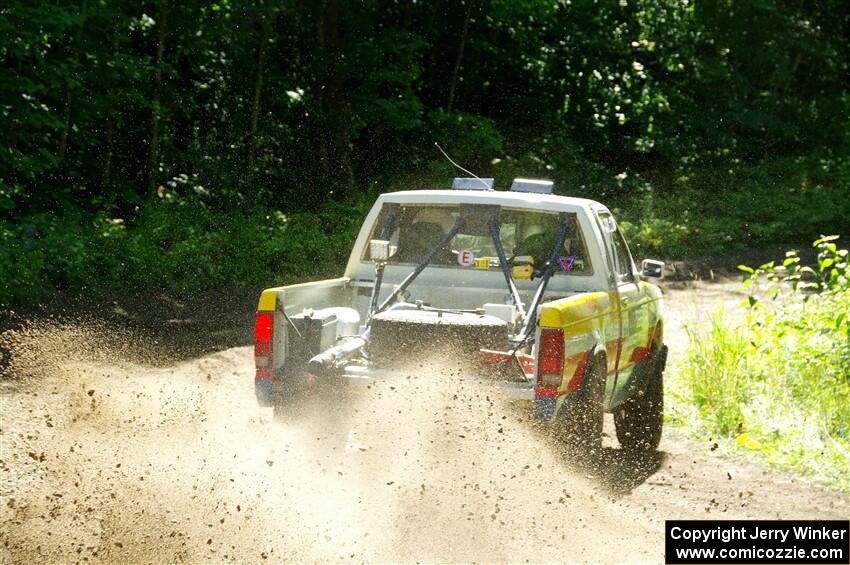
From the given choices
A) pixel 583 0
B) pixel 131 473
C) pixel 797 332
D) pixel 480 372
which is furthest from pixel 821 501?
pixel 583 0

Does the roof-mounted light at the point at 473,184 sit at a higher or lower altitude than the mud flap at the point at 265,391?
higher

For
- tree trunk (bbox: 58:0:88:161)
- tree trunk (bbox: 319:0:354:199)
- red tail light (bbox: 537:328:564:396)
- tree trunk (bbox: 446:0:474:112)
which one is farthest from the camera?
tree trunk (bbox: 446:0:474:112)

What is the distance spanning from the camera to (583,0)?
27797 mm

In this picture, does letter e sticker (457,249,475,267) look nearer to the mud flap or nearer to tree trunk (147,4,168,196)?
the mud flap

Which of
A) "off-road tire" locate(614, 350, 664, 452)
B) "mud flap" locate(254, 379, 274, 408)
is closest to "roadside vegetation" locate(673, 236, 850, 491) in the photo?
"off-road tire" locate(614, 350, 664, 452)

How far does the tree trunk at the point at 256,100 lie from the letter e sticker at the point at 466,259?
1418cm

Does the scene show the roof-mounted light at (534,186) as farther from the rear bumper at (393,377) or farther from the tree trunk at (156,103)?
the tree trunk at (156,103)

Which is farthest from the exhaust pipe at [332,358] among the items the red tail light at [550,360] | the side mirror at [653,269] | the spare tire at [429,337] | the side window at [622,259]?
the side mirror at [653,269]

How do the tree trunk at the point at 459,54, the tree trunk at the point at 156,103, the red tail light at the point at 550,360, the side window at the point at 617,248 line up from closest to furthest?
the red tail light at the point at 550,360 → the side window at the point at 617,248 → the tree trunk at the point at 156,103 → the tree trunk at the point at 459,54

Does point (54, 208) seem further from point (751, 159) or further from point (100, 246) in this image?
point (751, 159)

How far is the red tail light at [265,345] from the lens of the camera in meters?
6.43

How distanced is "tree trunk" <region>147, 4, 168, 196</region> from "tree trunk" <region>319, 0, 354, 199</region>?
171 inches

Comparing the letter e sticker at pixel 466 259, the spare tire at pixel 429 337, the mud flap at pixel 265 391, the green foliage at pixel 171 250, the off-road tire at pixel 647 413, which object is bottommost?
the green foliage at pixel 171 250

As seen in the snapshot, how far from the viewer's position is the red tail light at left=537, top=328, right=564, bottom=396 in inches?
239
